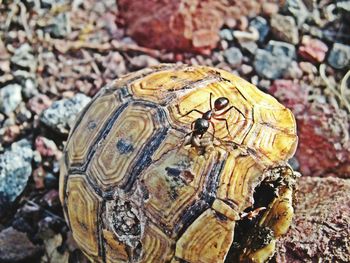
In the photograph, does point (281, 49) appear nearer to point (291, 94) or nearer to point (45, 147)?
point (291, 94)

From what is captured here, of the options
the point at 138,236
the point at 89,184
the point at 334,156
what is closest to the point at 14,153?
the point at 89,184

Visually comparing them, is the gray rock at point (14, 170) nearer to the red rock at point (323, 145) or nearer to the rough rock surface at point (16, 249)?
the rough rock surface at point (16, 249)

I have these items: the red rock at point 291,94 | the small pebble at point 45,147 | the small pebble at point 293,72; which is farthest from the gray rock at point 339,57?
the small pebble at point 45,147

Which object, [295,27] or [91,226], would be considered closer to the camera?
[91,226]

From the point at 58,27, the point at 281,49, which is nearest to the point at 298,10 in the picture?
the point at 281,49

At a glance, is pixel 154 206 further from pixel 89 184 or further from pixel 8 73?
pixel 8 73

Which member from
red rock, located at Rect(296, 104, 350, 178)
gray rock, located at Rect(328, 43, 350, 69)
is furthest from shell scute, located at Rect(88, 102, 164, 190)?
gray rock, located at Rect(328, 43, 350, 69)

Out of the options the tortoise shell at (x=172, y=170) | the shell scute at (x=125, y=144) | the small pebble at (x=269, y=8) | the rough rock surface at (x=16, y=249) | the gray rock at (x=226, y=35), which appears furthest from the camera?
the small pebble at (x=269, y=8)
